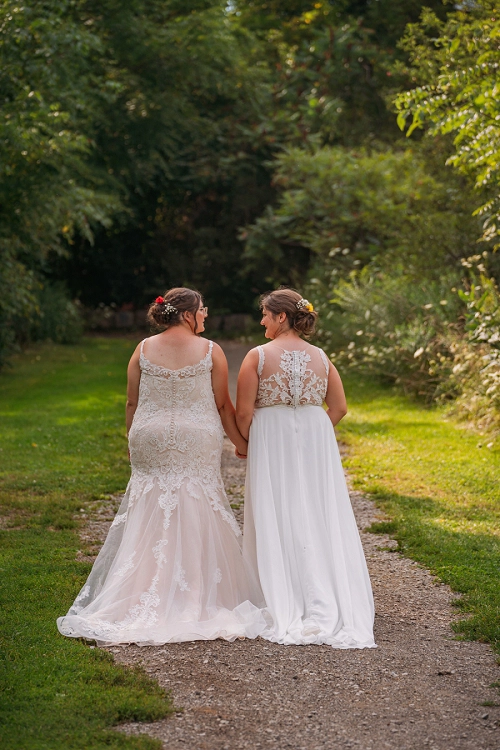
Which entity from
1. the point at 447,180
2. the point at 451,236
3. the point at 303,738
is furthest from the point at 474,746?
the point at 447,180

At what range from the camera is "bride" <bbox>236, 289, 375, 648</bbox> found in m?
4.48

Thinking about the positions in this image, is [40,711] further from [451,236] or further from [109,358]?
[109,358]

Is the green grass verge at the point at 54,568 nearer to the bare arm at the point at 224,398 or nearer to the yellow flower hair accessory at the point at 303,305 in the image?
the bare arm at the point at 224,398

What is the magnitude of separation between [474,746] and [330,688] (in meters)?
0.68

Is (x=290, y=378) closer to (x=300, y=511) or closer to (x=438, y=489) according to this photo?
(x=300, y=511)

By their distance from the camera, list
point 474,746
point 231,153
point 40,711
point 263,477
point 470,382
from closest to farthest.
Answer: point 474,746, point 40,711, point 263,477, point 470,382, point 231,153

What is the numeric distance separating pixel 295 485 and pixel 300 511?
0.46 feet

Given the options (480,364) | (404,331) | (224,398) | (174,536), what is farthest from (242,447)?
(404,331)

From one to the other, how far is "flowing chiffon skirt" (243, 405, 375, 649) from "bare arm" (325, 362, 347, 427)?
19 cm

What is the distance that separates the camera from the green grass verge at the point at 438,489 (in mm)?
5250

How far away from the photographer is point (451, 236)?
1325 cm

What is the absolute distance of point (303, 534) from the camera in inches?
181

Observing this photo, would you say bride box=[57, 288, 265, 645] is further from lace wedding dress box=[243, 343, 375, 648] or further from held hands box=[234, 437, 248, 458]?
lace wedding dress box=[243, 343, 375, 648]

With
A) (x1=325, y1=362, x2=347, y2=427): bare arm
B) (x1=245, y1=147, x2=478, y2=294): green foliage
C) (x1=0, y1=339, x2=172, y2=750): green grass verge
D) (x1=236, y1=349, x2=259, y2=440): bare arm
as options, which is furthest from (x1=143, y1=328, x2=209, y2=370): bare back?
(x1=245, y1=147, x2=478, y2=294): green foliage
